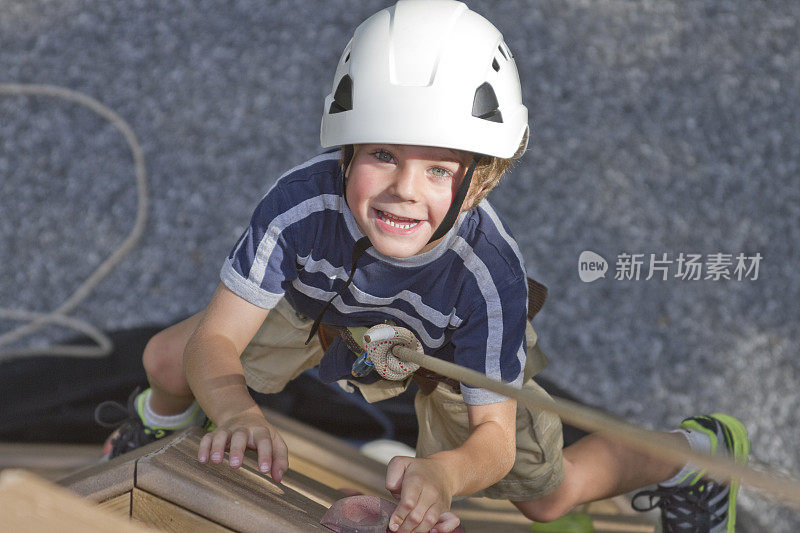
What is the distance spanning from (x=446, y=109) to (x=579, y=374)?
3.87 feet

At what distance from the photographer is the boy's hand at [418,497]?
93cm

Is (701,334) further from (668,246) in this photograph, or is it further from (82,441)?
(82,441)

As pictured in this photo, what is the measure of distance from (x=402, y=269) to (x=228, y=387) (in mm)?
273

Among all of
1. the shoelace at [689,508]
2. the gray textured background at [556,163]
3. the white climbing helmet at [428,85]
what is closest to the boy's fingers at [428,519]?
the white climbing helmet at [428,85]

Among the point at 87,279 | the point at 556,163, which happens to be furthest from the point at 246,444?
the point at 556,163

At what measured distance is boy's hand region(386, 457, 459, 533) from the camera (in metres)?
0.93

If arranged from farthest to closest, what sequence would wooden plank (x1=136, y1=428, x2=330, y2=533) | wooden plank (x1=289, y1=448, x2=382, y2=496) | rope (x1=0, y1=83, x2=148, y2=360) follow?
rope (x1=0, y1=83, x2=148, y2=360) < wooden plank (x1=289, y1=448, x2=382, y2=496) < wooden plank (x1=136, y1=428, x2=330, y2=533)

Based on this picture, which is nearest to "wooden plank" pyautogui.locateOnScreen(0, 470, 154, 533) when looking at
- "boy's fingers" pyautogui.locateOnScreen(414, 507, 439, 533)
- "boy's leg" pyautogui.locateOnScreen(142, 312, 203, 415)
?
"boy's fingers" pyautogui.locateOnScreen(414, 507, 439, 533)

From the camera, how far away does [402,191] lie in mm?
1034

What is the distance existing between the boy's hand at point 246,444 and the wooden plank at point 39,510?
1.25 ft

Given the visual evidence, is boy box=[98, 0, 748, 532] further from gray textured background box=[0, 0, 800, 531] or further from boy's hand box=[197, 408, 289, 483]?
gray textured background box=[0, 0, 800, 531]

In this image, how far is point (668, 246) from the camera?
7.23 ft

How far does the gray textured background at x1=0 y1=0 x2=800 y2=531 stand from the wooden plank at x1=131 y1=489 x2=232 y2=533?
1.17 meters

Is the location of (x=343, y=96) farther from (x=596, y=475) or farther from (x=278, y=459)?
(x=596, y=475)
